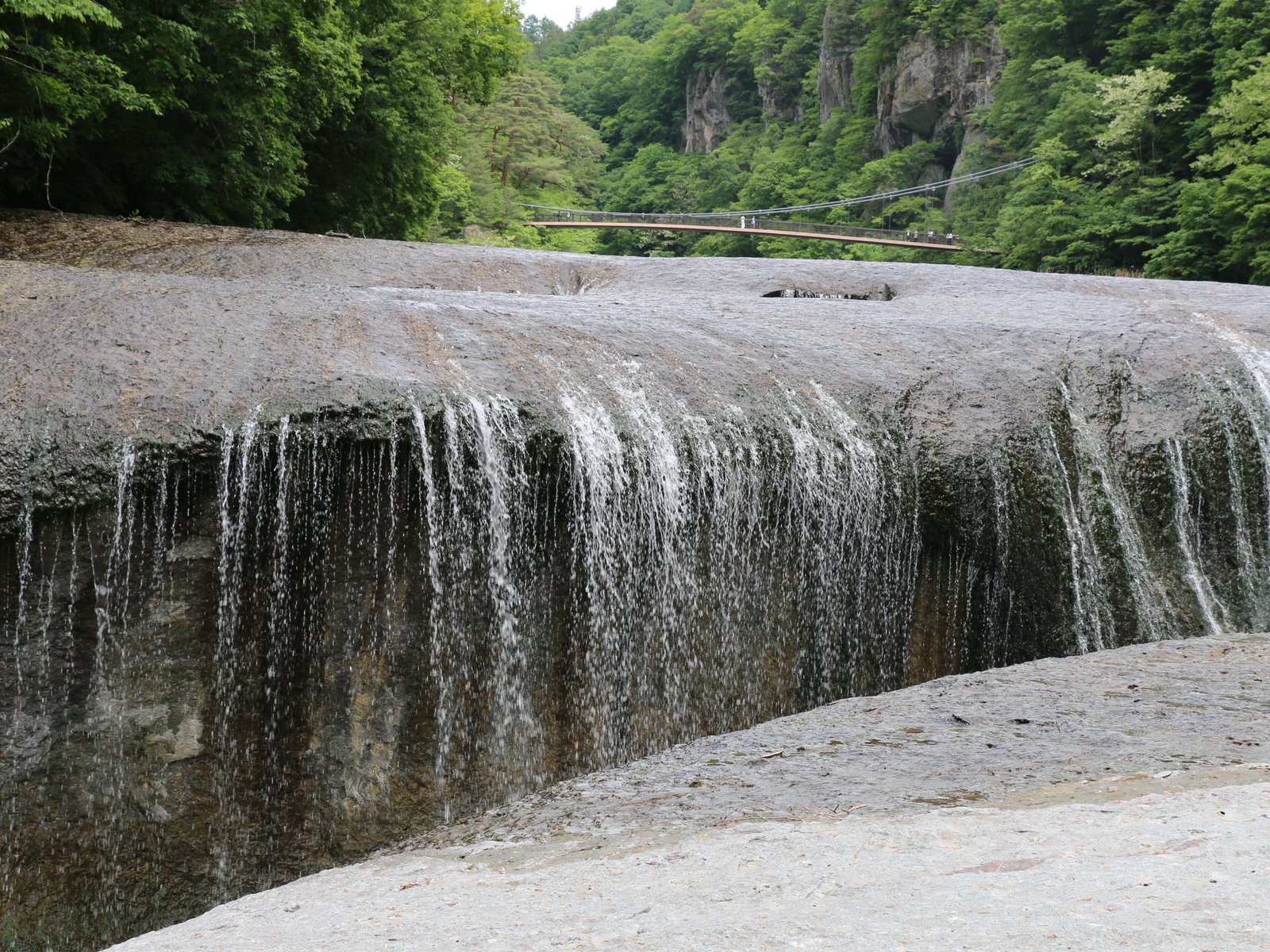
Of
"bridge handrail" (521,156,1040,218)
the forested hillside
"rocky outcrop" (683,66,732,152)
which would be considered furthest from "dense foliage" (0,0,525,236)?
"rocky outcrop" (683,66,732,152)

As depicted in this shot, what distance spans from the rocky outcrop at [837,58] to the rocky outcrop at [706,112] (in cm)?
1221

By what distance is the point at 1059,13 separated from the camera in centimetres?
3597

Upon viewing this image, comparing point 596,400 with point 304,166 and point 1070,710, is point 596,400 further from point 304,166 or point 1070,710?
point 304,166

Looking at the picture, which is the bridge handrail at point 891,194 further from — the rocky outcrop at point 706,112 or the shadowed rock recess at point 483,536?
the shadowed rock recess at point 483,536

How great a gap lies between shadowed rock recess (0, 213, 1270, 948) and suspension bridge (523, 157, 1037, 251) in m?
25.1

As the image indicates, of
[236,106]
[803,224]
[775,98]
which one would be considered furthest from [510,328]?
[775,98]

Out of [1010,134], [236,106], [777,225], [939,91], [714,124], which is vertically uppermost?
[714,124]

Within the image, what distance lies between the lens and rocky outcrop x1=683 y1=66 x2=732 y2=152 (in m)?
73.8

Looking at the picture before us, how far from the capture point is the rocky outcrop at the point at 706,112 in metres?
73.8

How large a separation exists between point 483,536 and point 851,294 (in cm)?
737

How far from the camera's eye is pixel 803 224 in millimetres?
41312

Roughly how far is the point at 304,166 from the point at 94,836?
11.5 metres

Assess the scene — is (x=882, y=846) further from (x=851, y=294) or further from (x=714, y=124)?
(x=714, y=124)

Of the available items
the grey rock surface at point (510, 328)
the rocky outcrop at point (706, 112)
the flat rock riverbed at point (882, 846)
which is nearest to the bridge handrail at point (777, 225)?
the grey rock surface at point (510, 328)
